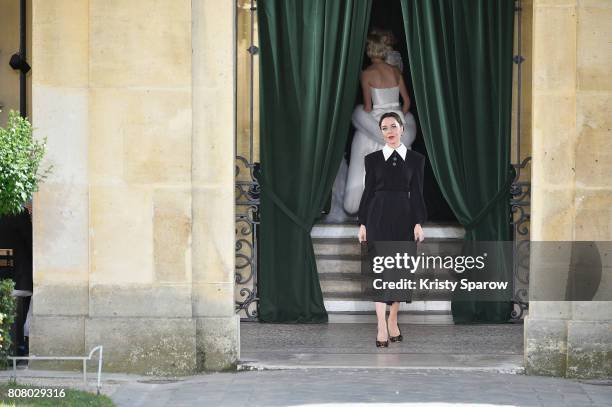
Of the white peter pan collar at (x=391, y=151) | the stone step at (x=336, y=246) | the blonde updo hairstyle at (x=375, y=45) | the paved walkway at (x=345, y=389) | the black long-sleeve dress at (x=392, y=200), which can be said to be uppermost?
the blonde updo hairstyle at (x=375, y=45)

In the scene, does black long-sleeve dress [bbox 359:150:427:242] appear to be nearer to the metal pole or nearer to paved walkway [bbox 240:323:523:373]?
paved walkway [bbox 240:323:523:373]

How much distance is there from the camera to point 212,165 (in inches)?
432

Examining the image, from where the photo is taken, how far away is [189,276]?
10.9m

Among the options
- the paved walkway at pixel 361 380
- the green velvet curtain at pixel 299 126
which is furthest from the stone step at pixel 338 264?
the paved walkway at pixel 361 380

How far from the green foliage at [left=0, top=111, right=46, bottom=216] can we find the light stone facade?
140 centimetres

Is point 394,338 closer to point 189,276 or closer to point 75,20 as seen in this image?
point 189,276

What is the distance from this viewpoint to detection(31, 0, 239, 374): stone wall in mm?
10828

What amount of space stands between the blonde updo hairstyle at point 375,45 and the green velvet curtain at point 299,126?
76.2 inches

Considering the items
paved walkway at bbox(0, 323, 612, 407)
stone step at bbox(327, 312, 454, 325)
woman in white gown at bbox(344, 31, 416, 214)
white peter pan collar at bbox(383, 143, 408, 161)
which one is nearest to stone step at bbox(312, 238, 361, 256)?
woman in white gown at bbox(344, 31, 416, 214)

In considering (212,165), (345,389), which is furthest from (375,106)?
(345,389)

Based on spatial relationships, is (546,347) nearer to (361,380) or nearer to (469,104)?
(361,380)

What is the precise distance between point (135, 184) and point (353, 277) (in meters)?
4.40

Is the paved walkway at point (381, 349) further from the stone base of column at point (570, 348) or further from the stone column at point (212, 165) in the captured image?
the stone column at point (212, 165)

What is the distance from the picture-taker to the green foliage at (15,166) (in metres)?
9.09
